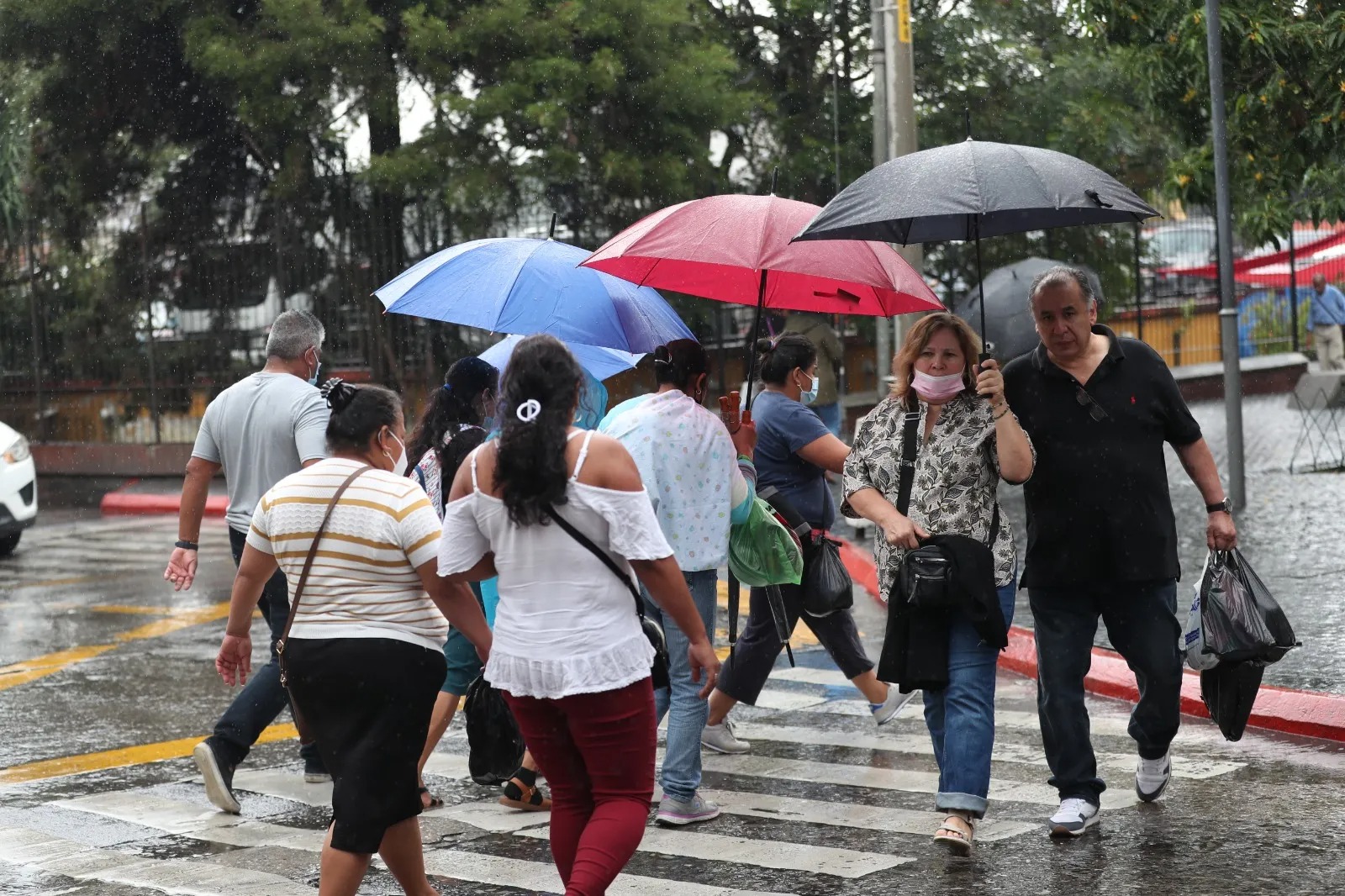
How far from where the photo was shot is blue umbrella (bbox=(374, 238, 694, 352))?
22.7 feet

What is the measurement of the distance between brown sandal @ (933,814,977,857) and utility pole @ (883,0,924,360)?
7.46 meters

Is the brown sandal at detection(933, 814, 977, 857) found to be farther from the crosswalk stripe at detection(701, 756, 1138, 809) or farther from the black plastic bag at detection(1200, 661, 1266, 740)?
the black plastic bag at detection(1200, 661, 1266, 740)

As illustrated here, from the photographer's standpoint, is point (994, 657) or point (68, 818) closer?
point (994, 657)

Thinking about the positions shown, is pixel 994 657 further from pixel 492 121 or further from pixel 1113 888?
pixel 492 121

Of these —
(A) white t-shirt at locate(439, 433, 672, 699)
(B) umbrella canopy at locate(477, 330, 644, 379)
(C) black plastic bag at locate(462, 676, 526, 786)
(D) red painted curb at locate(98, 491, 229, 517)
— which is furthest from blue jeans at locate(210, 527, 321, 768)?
(D) red painted curb at locate(98, 491, 229, 517)


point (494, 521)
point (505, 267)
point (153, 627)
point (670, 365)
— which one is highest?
→ point (505, 267)

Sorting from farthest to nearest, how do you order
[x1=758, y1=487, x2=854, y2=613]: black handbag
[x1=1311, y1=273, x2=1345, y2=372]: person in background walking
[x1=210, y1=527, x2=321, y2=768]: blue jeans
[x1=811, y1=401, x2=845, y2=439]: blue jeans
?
[x1=1311, y1=273, x2=1345, y2=372]: person in background walking < [x1=811, y1=401, x2=845, y2=439]: blue jeans < [x1=758, y1=487, x2=854, y2=613]: black handbag < [x1=210, y1=527, x2=321, y2=768]: blue jeans

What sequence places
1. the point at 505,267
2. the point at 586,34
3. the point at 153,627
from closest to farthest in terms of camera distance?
the point at 505,267 → the point at 153,627 → the point at 586,34

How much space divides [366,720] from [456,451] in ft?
6.36

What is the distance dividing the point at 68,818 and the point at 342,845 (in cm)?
245

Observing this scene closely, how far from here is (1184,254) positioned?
83.5 feet

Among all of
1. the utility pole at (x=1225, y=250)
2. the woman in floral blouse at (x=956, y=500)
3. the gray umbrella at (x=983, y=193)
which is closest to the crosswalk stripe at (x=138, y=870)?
the woman in floral blouse at (x=956, y=500)

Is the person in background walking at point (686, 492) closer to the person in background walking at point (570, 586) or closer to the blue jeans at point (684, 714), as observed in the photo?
the blue jeans at point (684, 714)

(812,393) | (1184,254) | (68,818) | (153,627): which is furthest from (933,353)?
(1184,254)
